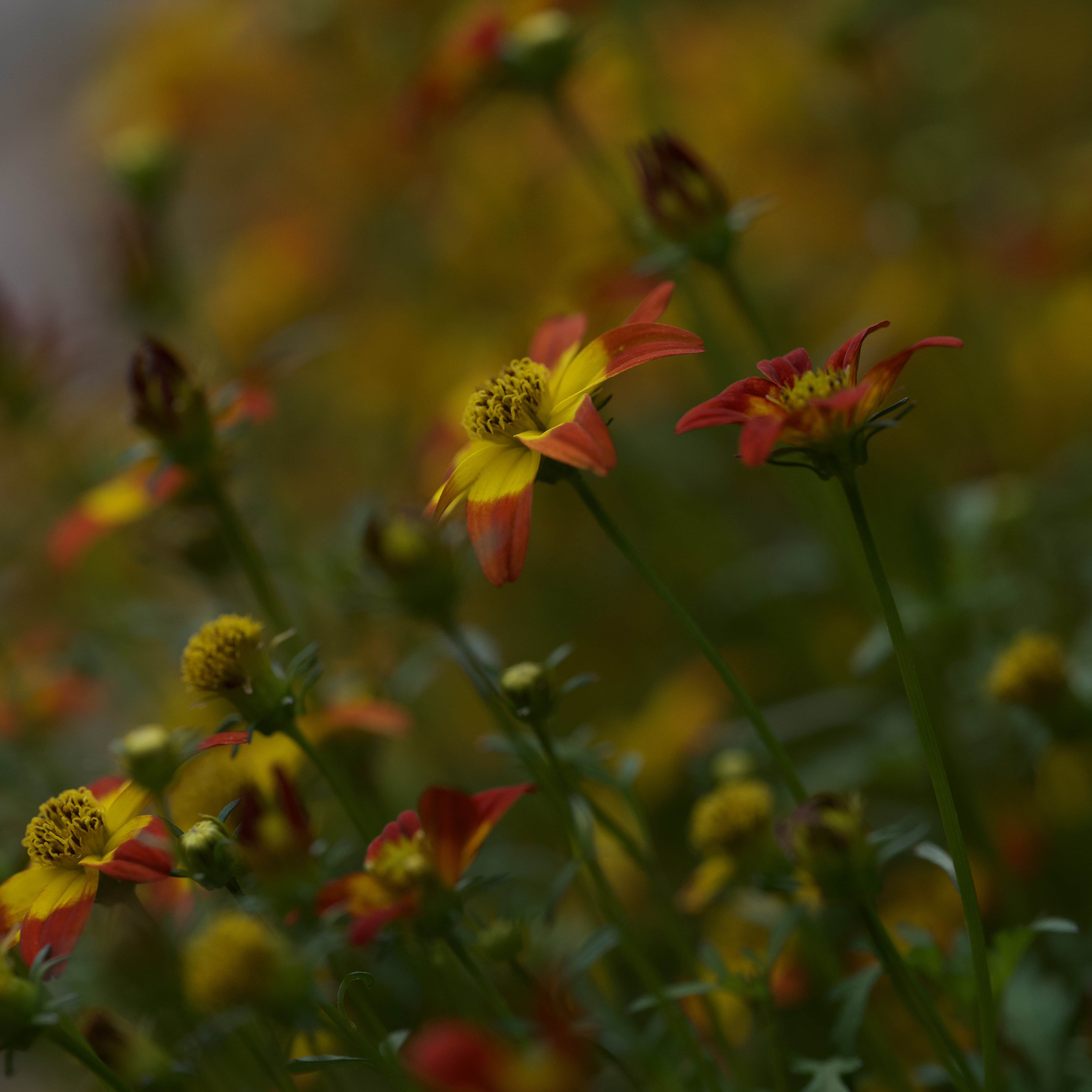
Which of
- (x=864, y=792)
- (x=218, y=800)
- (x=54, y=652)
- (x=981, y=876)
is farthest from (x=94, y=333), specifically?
(x=981, y=876)

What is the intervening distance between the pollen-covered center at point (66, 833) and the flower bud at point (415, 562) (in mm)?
206

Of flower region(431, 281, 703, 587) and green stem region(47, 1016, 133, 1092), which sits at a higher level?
flower region(431, 281, 703, 587)

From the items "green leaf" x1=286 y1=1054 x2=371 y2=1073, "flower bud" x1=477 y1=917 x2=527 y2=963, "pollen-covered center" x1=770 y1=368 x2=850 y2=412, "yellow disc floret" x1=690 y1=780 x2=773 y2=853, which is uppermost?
"pollen-covered center" x1=770 y1=368 x2=850 y2=412

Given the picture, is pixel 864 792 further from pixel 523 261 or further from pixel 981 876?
pixel 523 261

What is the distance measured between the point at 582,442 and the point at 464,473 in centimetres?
8


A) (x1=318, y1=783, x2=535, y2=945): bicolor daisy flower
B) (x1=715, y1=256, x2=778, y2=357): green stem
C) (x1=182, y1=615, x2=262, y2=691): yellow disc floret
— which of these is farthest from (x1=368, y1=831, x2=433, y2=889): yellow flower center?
(x1=715, y1=256, x2=778, y2=357): green stem

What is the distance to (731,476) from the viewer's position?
1.50m

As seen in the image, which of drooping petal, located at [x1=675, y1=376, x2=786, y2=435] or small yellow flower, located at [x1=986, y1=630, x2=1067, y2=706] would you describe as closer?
drooping petal, located at [x1=675, y1=376, x2=786, y2=435]

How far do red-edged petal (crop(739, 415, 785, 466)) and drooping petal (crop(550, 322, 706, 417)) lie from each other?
2.0 inches

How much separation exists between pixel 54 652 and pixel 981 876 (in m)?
0.83

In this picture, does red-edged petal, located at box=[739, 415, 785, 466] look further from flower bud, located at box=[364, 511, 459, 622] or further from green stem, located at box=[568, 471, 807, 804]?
flower bud, located at box=[364, 511, 459, 622]

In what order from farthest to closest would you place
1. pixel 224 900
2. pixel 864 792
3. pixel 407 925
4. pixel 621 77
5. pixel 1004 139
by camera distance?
1. pixel 1004 139
2. pixel 621 77
3. pixel 864 792
4. pixel 224 900
5. pixel 407 925

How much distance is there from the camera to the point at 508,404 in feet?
1.68

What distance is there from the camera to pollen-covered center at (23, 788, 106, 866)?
0.49 m
